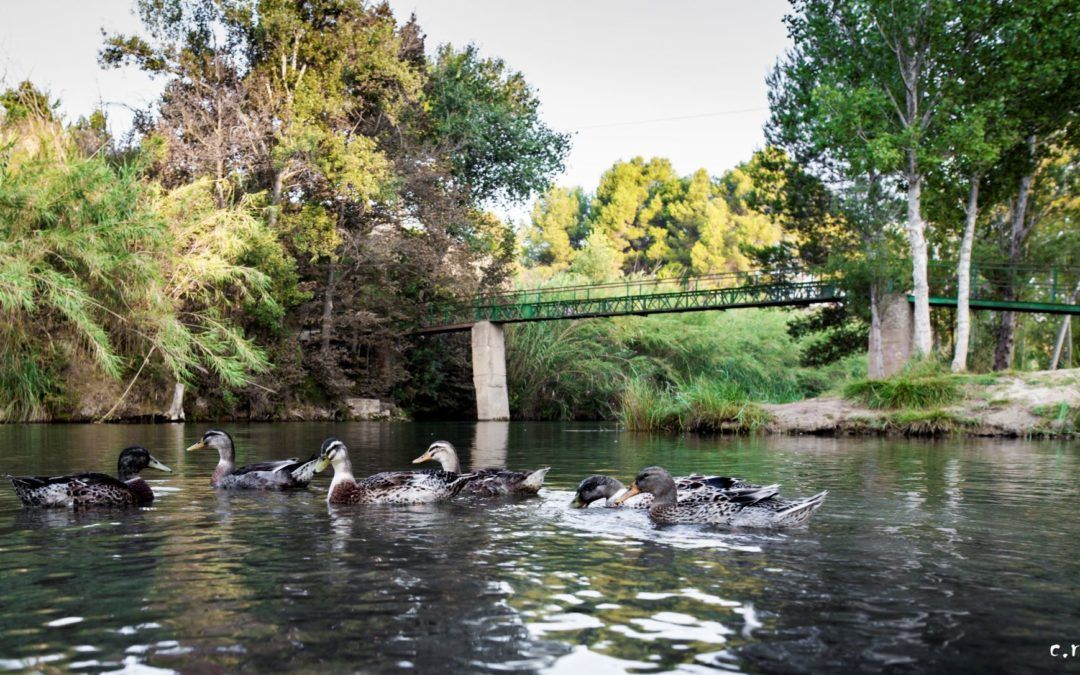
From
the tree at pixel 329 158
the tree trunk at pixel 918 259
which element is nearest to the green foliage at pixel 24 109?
the tree at pixel 329 158

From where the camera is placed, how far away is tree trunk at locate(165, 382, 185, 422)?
115 feet

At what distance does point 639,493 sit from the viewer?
9375 mm

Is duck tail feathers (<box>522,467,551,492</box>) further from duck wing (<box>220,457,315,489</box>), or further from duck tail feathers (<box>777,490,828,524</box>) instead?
duck tail feathers (<box>777,490,828,524</box>)

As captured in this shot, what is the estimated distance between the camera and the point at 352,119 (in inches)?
1690

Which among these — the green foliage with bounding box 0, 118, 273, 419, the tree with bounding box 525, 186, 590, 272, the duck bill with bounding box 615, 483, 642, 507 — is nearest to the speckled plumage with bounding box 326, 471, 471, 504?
the duck bill with bounding box 615, 483, 642, 507

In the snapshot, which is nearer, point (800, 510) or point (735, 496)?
point (800, 510)

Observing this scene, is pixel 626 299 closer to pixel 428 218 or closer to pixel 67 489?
pixel 428 218

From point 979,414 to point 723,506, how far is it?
18.1 metres

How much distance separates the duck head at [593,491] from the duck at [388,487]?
124cm

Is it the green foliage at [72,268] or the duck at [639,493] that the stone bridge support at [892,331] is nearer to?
the green foliage at [72,268]

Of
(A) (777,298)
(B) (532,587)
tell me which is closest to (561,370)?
(A) (777,298)

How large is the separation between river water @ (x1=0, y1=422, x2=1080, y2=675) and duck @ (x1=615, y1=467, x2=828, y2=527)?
18 cm

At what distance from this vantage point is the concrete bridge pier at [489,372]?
1689 inches

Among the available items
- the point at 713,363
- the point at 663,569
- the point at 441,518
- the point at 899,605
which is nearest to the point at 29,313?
the point at 441,518
